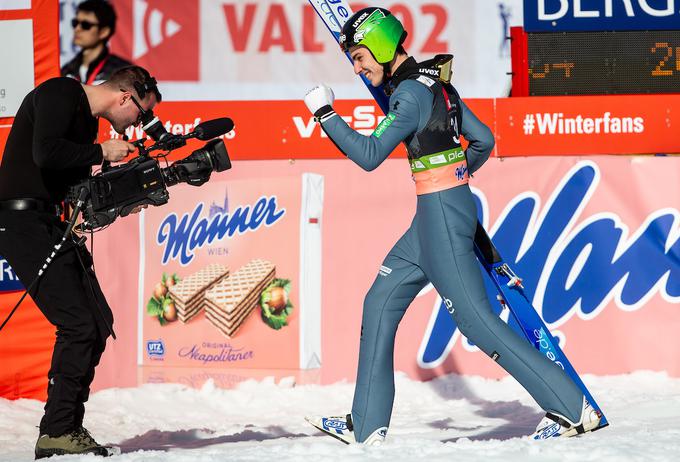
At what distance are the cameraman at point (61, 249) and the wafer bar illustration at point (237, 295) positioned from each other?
249 centimetres

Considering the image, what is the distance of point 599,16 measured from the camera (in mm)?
7410

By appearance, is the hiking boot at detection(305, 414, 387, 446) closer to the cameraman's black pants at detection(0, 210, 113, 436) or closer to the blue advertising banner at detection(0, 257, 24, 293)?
the cameraman's black pants at detection(0, 210, 113, 436)

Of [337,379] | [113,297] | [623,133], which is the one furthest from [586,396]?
[113,297]

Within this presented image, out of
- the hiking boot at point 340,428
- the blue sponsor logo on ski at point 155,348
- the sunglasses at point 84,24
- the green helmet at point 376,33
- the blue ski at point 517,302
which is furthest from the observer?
the sunglasses at point 84,24

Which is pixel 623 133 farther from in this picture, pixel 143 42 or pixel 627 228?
pixel 143 42

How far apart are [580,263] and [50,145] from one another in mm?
4080

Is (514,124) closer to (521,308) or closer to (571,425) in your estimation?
(521,308)

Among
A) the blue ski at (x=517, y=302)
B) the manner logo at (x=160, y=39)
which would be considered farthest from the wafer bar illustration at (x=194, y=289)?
the blue ski at (x=517, y=302)

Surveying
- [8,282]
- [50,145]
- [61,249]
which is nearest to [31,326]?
[8,282]

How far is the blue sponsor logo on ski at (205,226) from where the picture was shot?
7.54 m

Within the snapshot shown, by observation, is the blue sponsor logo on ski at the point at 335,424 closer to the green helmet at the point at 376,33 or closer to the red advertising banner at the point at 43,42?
the green helmet at the point at 376,33

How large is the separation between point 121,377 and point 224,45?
2.49 m

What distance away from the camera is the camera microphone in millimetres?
4949

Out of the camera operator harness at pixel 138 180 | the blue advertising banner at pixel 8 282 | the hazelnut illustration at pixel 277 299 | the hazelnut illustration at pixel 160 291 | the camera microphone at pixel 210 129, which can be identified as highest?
the camera microphone at pixel 210 129
